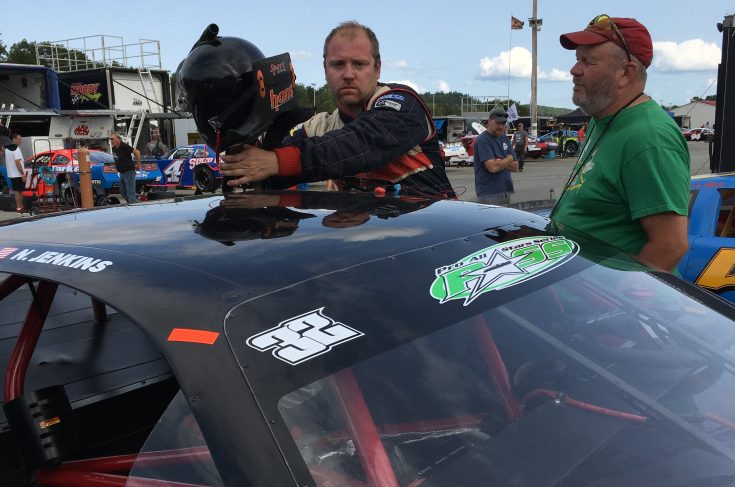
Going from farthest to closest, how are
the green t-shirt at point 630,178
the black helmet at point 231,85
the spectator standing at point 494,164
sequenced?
the spectator standing at point 494,164 → the green t-shirt at point 630,178 → the black helmet at point 231,85

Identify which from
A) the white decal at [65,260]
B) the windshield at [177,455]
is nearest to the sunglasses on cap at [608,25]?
the white decal at [65,260]

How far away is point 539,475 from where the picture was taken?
44.6 inches

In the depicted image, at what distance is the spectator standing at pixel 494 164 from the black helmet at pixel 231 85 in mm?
4891

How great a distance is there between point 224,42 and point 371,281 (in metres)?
0.99

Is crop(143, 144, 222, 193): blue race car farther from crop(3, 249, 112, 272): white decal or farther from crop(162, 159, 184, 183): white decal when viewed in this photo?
crop(3, 249, 112, 272): white decal

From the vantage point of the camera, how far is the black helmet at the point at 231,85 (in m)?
1.85

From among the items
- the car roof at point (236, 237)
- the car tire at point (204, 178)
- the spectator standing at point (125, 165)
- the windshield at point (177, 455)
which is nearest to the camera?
the windshield at point (177, 455)

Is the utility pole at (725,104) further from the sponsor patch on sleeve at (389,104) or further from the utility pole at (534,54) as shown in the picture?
the utility pole at (534,54)

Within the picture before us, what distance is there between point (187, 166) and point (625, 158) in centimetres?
1559

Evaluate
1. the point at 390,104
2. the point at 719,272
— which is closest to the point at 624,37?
the point at 390,104

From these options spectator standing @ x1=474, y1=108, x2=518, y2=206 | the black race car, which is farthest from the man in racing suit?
spectator standing @ x1=474, y1=108, x2=518, y2=206

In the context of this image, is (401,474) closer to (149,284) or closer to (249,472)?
(249,472)

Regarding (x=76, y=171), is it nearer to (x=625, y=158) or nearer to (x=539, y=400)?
(x=625, y=158)

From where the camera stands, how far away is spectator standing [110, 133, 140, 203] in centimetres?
1334
